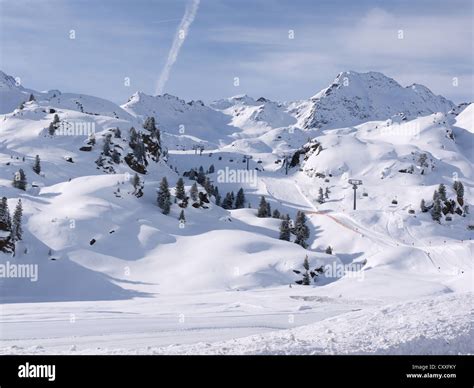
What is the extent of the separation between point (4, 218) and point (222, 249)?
2305 centimetres

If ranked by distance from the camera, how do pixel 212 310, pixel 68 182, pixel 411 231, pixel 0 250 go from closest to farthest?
1. pixel 212 310
2. pixel 0 250
3. pixel 68 182
4. pixel 411 231

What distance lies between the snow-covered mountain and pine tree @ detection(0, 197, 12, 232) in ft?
8.76

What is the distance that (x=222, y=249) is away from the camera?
56.6 metres

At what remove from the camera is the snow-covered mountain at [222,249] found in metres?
16.3

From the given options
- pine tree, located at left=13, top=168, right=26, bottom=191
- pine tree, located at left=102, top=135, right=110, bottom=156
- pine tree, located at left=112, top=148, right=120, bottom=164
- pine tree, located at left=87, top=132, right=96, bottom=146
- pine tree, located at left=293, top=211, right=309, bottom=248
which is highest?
pine tree, located at left=87, top=132, right=96, bottom=146

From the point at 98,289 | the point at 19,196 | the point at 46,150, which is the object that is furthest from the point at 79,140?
the point at 98,289

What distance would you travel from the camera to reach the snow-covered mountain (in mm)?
16328

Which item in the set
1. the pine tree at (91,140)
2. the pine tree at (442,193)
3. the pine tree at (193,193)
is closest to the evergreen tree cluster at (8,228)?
the pine tree at (193,193)

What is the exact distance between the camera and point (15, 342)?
48.0ft

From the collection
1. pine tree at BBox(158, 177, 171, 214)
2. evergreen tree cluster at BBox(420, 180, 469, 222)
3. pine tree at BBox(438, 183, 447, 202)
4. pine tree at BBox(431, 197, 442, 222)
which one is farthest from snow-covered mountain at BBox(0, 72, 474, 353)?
pine tree at BBox(158, 177, 171, 214)

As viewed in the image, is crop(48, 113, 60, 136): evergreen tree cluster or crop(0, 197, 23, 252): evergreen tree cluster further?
crop(48, 113, 60, 136): evergreen tree cluster

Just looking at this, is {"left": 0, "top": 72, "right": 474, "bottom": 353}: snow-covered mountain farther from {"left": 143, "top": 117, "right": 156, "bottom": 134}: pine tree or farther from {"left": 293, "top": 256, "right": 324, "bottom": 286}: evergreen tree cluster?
{"left": 143, "top": 117, "right": 156, "bottom": 134}: pine tree
